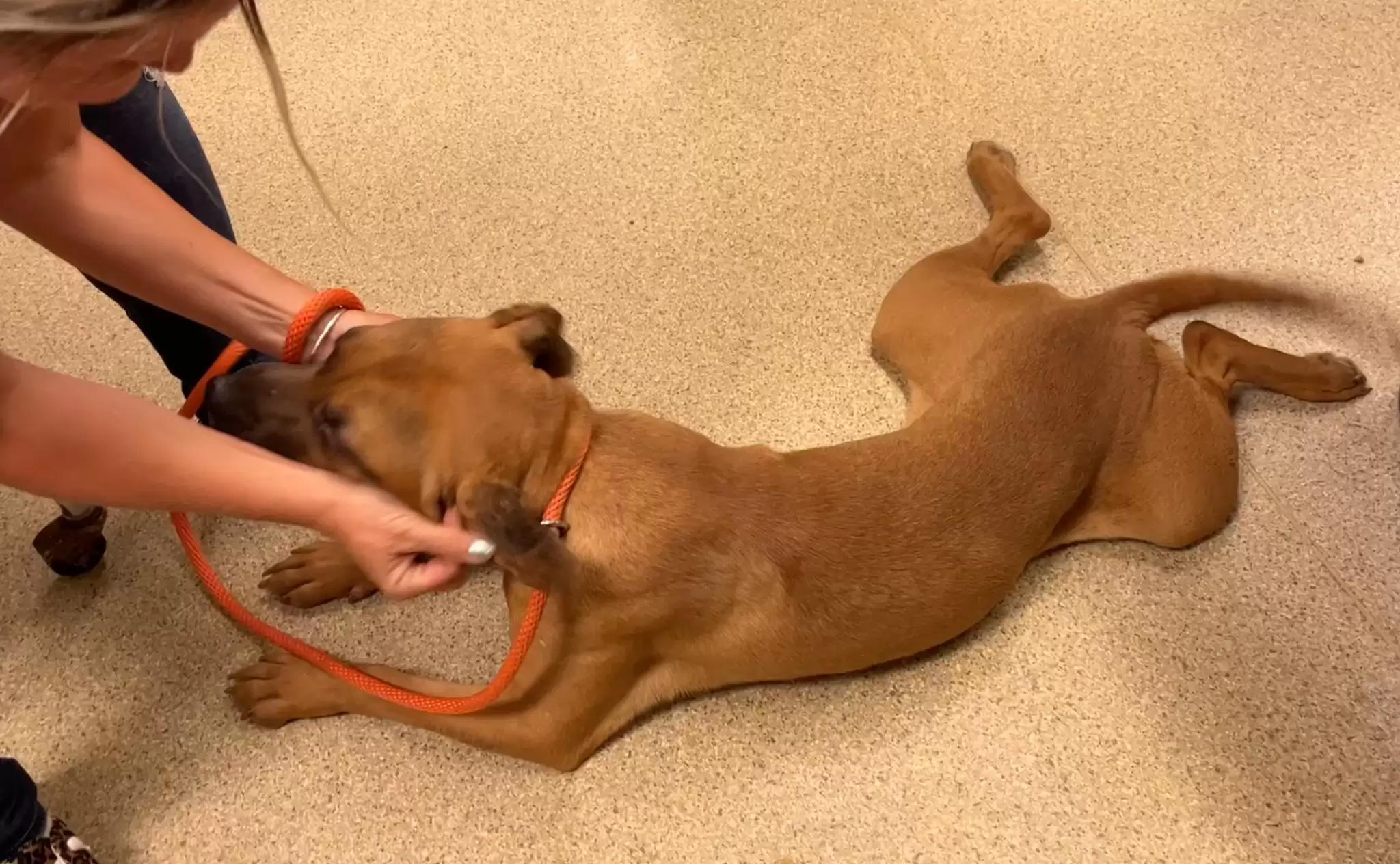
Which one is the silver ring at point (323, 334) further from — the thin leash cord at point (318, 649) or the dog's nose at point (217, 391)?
the dog's nose at point (217, 391)

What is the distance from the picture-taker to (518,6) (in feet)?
10.3

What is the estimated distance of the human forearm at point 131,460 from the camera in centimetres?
128

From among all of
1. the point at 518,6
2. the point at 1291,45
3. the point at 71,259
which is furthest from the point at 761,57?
the point at 71,259

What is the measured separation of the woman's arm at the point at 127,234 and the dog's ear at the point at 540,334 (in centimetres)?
34

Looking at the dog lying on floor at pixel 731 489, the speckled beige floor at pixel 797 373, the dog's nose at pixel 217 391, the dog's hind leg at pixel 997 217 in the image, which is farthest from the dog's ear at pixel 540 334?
the dog's hind leg at pixel 997 217

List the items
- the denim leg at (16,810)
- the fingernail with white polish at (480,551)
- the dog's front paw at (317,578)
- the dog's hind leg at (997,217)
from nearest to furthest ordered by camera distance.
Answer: the fingernail with white polish at (480,551) < the denim leg at (16,810) < the dog's front paw at (317,578) < the dog's hind leg at (997,217)

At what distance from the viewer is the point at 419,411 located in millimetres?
1544

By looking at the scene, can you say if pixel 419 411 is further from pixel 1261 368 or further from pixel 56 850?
pixel 1261 368

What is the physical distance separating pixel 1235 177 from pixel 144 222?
104 inches

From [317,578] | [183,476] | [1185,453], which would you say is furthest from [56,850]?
[1185,453]

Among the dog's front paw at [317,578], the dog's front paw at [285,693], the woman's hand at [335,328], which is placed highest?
the woman's hand at [335,328]

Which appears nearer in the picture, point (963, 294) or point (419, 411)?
point (419, 411)

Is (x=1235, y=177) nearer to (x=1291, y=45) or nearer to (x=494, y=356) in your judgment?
(x=1291, y=45)

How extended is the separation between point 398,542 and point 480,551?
0.13 meters
